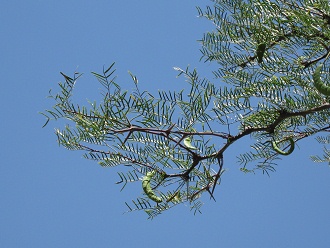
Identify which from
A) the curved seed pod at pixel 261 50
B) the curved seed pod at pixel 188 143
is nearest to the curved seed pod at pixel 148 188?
the curved seed pod at pixel 188 143

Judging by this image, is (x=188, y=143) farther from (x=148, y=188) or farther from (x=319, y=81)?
(x=319, y=81)

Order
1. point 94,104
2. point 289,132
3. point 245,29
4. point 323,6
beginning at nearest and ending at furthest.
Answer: point 94,104 < point 323,6 < point 245,29 < point 289,132

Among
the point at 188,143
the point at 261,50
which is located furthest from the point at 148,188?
the point at 261,50

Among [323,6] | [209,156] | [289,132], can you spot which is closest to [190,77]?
[209,156]

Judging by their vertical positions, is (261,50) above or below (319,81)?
above

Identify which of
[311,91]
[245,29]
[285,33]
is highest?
[245,29]

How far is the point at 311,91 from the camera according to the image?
917 millimetres

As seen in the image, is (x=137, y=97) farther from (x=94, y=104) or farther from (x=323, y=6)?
(x=323, y=6)

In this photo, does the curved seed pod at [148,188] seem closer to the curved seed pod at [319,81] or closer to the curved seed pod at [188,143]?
the curved seed pod at [188,143]

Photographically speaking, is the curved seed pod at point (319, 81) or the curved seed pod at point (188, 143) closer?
the curved seed pod at point (319, 81)

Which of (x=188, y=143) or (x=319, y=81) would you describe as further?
(x=188, y=143)

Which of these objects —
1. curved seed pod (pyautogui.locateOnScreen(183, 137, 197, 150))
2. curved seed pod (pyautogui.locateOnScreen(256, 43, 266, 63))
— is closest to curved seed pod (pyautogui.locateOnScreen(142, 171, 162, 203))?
curved seed pod (pyautogui.locateOnScreen(183, 137, 197, 150))

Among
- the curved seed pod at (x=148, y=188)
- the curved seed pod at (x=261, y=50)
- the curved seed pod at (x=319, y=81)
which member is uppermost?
the curved seed pod at (x=261, y=50)

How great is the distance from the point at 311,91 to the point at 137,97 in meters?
0.30
